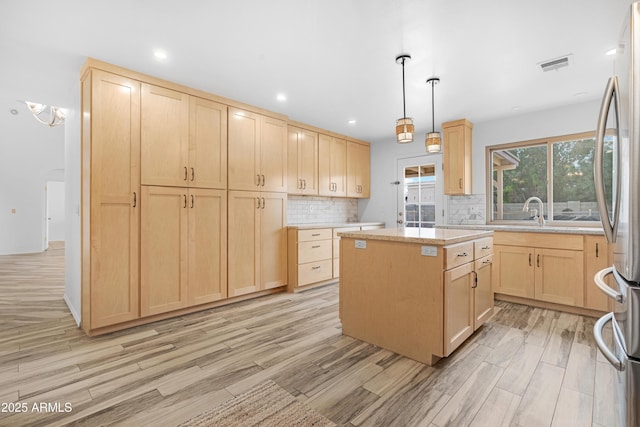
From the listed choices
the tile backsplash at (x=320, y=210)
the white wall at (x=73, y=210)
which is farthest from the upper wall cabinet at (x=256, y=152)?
the white wall at (x=73, y=210)

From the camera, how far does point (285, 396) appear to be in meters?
1.81

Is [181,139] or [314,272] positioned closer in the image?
[181,139]

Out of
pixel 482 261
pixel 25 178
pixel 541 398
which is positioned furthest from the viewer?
pixel 25 178

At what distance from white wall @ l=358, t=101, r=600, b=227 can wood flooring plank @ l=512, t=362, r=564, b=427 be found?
287 cm

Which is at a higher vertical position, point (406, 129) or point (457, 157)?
point (457, 157)

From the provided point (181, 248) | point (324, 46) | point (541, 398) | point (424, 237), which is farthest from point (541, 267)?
point (181, 248)

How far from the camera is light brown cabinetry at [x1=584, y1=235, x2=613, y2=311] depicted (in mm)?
3084

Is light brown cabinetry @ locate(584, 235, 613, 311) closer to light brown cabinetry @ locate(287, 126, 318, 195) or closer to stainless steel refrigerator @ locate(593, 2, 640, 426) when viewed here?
stainless steel refrigerator @ locate(593, 2, 640, 426)

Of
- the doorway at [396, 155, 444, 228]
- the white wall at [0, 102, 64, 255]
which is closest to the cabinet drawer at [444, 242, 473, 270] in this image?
the doorway at [396, 155, 444, 228]

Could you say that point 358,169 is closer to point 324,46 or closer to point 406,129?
point 406,129

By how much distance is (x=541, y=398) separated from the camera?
1.79 meters

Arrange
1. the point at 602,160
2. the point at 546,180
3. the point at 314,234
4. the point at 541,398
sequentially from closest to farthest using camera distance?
the point at 602,160 < the point at 541,398 < the point at 546,180 < the point at 314,234

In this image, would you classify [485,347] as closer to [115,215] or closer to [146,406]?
[146,406]

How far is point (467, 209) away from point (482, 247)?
6.86 feet
